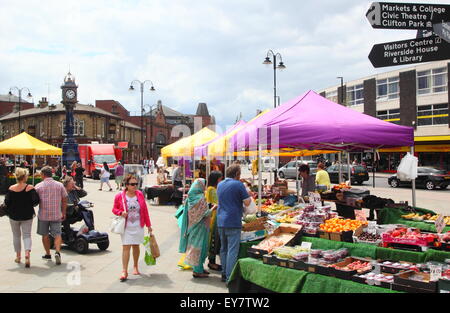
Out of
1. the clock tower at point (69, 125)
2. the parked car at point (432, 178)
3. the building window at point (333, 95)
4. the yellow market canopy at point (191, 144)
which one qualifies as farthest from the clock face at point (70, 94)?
the building window at point (333, 95)

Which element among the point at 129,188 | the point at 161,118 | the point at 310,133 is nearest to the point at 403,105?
the point at 310,133

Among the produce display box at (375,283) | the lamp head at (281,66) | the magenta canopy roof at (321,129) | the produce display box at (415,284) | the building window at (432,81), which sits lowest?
the produce display box at (375,283)

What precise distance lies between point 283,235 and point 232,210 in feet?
3.56

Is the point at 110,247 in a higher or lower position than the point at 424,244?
lower

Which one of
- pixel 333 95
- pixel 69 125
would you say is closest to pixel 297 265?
pixel 69 125

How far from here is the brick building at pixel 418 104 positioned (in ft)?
128

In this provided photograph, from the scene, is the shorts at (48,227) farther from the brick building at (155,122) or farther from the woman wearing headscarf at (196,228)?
the brick building at (155,122)

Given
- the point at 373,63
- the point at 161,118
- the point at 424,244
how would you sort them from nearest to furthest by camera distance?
the point at 424,244 < the point at 373,63 < the point at 161,118

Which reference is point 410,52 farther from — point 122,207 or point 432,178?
point 432,178

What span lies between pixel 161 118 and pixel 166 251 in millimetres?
94406

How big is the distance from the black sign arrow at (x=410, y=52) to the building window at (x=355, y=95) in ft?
151
